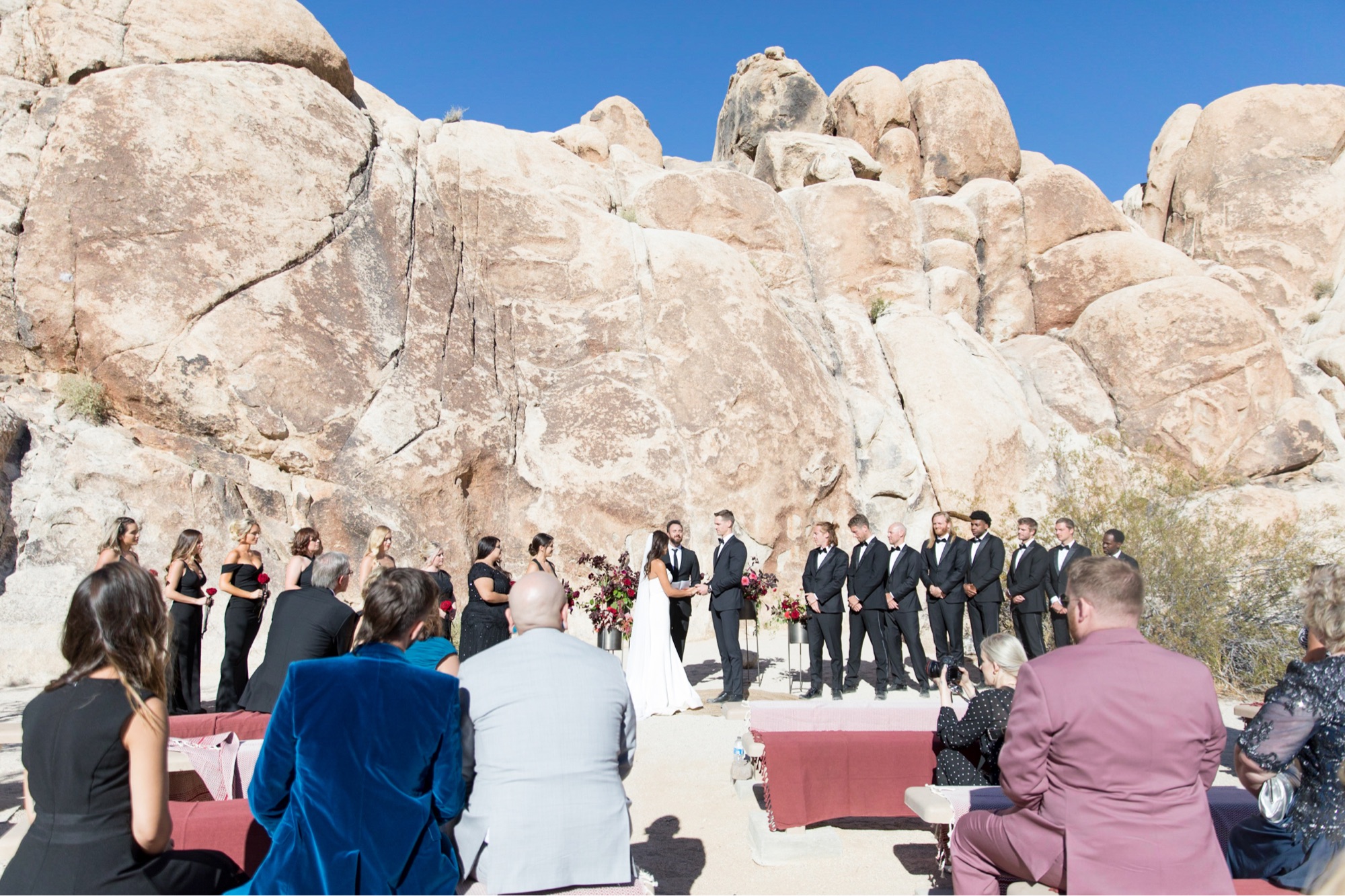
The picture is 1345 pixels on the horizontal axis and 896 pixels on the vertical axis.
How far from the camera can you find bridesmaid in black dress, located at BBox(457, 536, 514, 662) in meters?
7.68

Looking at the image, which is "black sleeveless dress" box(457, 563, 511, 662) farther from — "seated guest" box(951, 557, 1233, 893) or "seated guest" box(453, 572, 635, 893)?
"seated guest" box(951, 557, 1233, 893)

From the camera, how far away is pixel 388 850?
2.71m

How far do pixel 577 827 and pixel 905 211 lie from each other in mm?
20416

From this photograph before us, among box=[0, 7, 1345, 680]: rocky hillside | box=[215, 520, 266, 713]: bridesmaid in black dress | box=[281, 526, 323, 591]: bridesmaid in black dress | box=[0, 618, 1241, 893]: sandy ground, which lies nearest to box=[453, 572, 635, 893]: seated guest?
box=[0, 618, 1241, 893]: sandy ground

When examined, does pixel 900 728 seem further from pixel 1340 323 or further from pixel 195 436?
pixel 1340 323

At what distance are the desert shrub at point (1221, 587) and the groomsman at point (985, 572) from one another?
6.51ft

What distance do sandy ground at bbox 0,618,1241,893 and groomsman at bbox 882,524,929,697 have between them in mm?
2226

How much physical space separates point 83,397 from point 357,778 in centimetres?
1155

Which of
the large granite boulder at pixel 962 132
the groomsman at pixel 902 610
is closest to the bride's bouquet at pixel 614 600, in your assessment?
the groomsman at pixel 902 610

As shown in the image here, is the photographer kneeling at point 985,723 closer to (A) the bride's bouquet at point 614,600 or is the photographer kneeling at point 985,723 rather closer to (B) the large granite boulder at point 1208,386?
(A) the bride's bouquet at point 614,600

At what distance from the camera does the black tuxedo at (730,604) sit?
906cm

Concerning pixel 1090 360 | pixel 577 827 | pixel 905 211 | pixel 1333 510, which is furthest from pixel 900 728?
pixel 905 211

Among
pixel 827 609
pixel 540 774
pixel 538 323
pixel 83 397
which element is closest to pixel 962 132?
pixel 538 323

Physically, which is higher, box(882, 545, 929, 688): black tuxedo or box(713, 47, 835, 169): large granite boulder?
box(713, 47, 835, 169): large granite boulder
